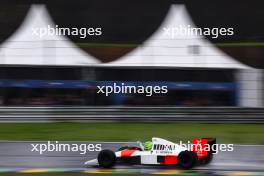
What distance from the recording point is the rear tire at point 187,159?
6988 millimetres

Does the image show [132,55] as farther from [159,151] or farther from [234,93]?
[159,151]

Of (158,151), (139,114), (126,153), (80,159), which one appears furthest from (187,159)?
(139,114)

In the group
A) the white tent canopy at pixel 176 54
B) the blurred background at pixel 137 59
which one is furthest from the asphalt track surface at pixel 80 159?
the white tent canopy at pixel 176 54

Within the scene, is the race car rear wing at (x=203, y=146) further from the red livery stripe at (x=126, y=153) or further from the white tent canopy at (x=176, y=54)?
the white tent canopy at (x=176, y=54)

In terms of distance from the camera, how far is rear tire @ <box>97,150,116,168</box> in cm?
723

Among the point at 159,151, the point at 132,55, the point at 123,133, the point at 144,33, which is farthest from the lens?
the point at 144,33

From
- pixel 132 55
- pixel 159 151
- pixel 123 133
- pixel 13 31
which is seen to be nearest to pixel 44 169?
pixel 159 151

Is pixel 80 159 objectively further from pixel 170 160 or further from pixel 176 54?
pixel 176 54

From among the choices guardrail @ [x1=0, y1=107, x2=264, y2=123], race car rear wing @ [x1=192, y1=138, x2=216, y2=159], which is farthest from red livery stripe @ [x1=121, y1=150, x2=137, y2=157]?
guardrail @ [x1=0, y1=107, x2=264, y2=123]

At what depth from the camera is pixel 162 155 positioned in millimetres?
7152

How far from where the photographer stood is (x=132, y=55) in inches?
561

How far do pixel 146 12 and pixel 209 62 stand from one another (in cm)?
252

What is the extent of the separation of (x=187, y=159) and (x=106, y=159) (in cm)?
95

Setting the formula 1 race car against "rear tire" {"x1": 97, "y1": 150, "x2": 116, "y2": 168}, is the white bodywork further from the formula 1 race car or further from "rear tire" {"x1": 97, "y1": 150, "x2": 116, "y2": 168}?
"rear tire" {"x1": 97, "y1": 150, "x2": 116, "y2": 168}
